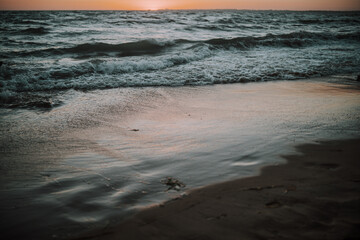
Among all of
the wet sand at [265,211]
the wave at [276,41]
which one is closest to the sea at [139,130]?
the wet sand at [265,211]

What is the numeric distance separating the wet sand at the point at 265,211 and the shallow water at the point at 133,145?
15 cm

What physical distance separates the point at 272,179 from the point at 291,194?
248mm

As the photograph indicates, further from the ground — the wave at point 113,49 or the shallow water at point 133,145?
the wave at point 113,49

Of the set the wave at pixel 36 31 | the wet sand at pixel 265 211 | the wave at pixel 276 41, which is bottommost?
the wet sand at pixel 265 211

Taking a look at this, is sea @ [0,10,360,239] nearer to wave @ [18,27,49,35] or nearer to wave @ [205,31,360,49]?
wave @ [205,31,360,49]

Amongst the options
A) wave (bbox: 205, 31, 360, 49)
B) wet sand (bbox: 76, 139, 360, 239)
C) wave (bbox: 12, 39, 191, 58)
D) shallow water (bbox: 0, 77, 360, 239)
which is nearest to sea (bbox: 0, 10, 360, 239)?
shallow water (bbox: 0, 77, 360, 239)

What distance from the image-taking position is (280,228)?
1.64 meters

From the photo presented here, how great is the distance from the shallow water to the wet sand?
15 centimetres

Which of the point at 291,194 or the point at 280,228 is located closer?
the point at 280,228

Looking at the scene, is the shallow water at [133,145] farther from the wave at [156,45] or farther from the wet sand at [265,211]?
the wave at [156,45]

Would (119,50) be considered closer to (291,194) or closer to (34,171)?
(34,171)

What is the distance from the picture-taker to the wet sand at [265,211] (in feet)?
5.28

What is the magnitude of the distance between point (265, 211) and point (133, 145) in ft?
5.58

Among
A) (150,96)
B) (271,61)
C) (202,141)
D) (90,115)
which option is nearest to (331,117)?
(202,141)
